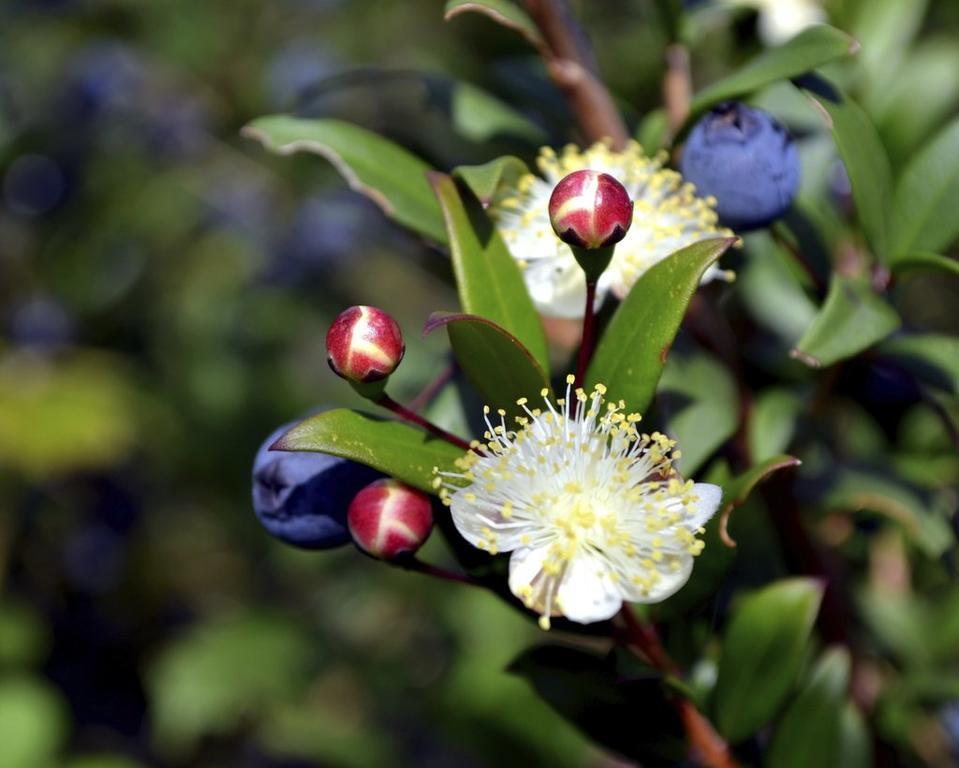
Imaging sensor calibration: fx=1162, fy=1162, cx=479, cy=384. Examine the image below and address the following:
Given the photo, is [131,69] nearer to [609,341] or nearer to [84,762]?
[84,762]

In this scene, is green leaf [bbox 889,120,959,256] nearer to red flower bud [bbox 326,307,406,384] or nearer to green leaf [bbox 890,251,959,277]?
green leaf [bbox 890,251,959,277]

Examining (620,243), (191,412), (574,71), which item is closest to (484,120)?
(574,71)

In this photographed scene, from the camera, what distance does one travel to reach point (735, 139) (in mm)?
858

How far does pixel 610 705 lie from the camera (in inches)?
33.2

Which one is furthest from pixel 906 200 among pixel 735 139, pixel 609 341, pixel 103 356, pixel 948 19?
pixel 103 356

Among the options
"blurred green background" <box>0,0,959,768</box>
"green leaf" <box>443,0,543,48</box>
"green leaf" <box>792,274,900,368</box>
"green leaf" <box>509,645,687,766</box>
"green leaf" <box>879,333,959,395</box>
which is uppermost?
"green leaf" <box>443,0,543,48</box>

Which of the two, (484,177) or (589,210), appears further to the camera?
(484,177)

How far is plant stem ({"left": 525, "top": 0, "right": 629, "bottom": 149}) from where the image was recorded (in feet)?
3.17

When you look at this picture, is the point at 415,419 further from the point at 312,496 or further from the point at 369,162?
the point at 369,162

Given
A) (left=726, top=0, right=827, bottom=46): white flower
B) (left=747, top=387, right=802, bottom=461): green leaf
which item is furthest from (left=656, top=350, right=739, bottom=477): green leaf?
(left=726, top=0, right=827, bottom=46): white flower

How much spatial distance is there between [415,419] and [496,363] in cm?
6

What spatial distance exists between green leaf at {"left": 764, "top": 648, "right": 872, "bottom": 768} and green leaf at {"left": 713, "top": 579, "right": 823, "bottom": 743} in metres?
0.07

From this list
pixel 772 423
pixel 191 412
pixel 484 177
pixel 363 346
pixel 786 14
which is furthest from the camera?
pixel 191 412

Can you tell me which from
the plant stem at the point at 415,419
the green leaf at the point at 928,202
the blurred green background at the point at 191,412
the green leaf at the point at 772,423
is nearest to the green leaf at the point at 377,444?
the plant stem at the point at 415,419
